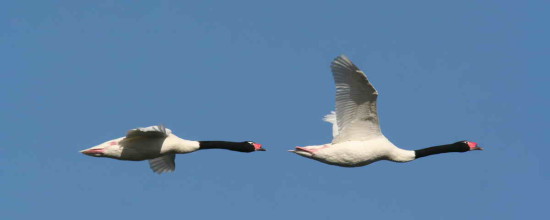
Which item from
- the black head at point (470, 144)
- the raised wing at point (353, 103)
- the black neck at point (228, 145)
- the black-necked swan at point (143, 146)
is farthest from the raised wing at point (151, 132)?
the black head at point (470, 144)

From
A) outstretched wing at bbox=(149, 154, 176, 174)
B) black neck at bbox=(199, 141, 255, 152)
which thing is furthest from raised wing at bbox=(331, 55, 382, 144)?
outstretched wing at bbox=(149, 154, 176, 174)

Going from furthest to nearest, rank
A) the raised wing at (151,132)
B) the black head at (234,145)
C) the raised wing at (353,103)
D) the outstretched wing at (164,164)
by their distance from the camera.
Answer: the outstretched wing at (164,164)
the black head at (234,145)
the raised wing at (151,132)
the raised wing at (353,103)

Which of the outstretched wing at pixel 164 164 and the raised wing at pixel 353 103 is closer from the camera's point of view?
the raised wing at pixel 353 103

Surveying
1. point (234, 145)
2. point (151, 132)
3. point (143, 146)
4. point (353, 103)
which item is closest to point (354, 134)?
point (353, 103)

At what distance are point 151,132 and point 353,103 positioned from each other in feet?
17.4

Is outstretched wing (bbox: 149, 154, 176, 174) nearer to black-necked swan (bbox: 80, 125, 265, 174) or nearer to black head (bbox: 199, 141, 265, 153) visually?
black head (bbox: 199, 141, 265, 153)

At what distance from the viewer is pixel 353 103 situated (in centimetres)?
3006

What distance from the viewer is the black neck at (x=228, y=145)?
3188 centimetres

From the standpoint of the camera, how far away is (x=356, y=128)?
1208 inches

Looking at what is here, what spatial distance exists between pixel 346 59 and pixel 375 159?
3.18 m

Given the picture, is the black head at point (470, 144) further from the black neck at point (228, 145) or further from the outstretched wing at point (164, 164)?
the outstretched wing at point (164, 164)

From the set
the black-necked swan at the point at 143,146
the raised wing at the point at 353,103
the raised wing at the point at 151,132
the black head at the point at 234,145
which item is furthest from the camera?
the black head at the point at 234,145

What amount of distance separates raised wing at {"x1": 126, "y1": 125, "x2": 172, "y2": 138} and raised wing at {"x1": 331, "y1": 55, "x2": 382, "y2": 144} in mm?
4459

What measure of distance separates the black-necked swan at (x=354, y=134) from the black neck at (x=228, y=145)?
197 centimetres
